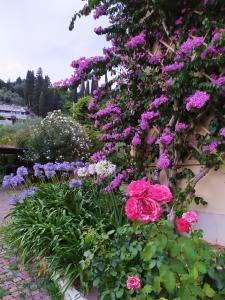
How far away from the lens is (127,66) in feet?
14.6

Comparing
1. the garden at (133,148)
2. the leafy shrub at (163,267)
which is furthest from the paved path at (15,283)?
the leafy shrub at (163,267)

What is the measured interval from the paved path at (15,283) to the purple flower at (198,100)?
219 cm

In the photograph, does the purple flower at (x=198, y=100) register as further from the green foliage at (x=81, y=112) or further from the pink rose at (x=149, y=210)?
the green foliage at (x=81, y=112)

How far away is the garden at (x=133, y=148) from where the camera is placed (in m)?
2.17

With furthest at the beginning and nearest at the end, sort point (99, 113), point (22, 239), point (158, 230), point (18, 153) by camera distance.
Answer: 1. point (18, 153)
2. point (99, 113)
3. point (22, 239)
4. point (158, 230)

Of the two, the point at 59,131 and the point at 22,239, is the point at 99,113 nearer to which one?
the point at 22,239

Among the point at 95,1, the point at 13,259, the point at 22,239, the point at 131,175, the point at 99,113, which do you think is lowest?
the point at 13,259

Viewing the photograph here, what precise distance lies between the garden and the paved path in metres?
0.14

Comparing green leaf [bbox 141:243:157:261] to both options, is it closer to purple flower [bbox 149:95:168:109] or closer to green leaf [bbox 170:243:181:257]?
green leaf [bbox 170:243:181:257]

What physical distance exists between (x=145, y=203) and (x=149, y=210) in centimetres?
3

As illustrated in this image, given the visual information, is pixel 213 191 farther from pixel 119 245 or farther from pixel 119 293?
pixel 119 293

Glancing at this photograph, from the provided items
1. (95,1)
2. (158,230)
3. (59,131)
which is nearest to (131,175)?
(95,1)

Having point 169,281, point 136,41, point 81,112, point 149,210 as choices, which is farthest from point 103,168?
point 81,112

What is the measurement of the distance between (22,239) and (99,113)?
1964 mm
